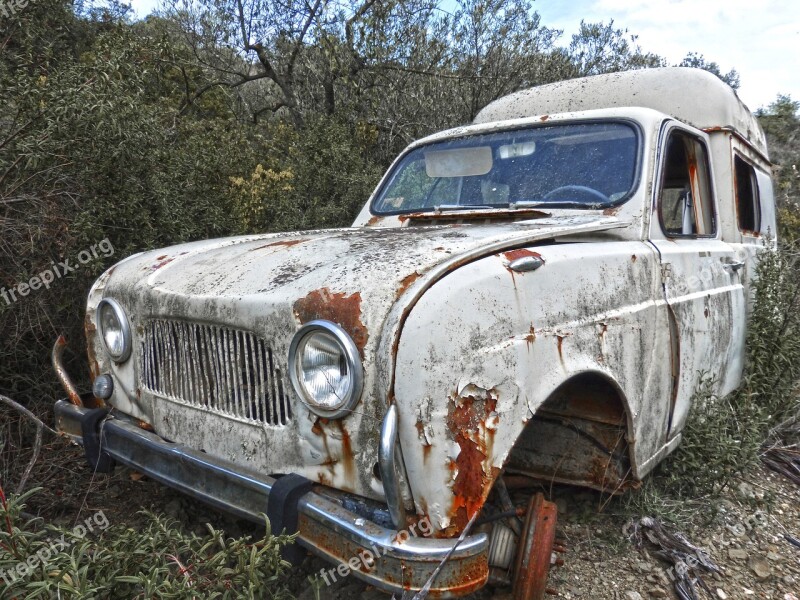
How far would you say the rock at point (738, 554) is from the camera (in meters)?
2.95

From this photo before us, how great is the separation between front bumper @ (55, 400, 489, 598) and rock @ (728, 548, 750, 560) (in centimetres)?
175

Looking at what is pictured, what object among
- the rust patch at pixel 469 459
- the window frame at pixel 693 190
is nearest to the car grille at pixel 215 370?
the rust patch at pixel 469 459

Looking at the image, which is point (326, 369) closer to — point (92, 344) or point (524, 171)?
point (92, 344)

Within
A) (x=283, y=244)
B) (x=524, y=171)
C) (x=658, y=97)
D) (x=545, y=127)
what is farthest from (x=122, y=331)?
(x=658, y=97)

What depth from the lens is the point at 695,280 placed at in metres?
3.13

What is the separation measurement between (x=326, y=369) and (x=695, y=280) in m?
2.08

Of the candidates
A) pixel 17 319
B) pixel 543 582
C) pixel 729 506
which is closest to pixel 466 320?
pixel 543 582

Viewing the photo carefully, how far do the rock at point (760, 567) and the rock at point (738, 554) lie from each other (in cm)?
3

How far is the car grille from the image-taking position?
209 centimetres

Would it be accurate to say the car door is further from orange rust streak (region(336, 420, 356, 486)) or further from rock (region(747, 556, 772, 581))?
orange rust streak (region(336, 420, 356, 486))

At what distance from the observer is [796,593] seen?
2732mm

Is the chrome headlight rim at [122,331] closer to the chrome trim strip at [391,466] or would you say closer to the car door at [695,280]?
the chrome trim strip at [391,466]

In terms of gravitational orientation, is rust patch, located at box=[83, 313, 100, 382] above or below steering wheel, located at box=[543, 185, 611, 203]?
below

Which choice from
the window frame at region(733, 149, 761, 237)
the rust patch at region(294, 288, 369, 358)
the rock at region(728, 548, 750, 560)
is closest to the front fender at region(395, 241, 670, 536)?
the rust patch at region(294, 288, 369, 358)
